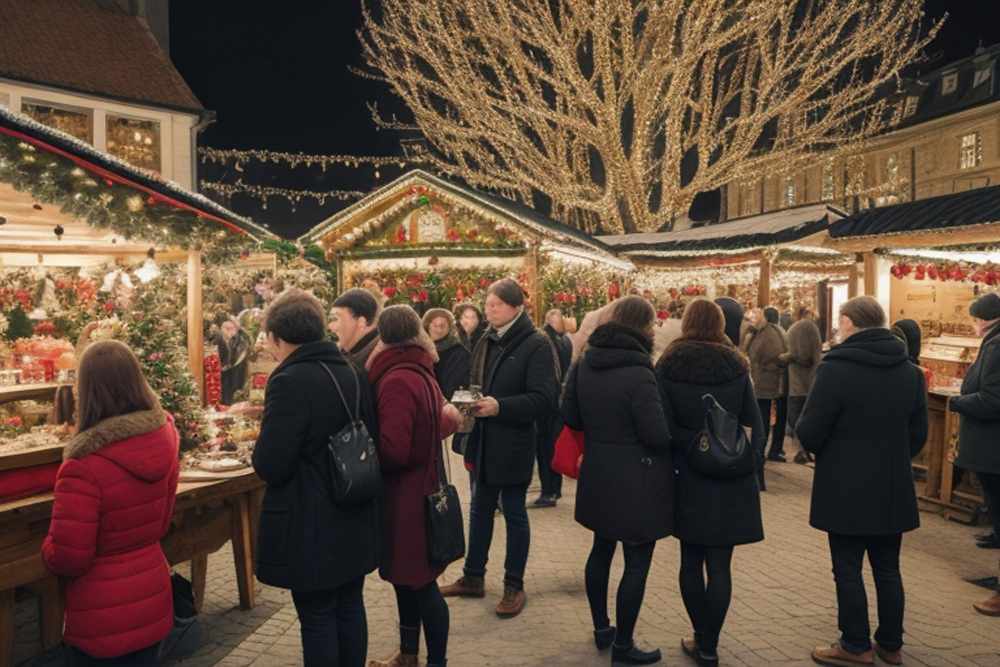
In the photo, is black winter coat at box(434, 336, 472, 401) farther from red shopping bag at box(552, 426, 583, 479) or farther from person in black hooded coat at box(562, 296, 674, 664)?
person in black hooded coat at box(562, 296, 674, 664)

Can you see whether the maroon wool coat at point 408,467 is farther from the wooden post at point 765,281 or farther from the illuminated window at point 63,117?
the illuminated window at point 63,117

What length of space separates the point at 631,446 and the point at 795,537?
343 centimetres

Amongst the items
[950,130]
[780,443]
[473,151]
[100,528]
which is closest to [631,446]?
[100,528]

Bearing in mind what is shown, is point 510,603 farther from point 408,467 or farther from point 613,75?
point 613,75

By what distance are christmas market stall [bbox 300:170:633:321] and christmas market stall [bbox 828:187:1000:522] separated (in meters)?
4.34

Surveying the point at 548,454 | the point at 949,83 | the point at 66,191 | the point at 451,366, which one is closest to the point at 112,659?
the point at 66,191

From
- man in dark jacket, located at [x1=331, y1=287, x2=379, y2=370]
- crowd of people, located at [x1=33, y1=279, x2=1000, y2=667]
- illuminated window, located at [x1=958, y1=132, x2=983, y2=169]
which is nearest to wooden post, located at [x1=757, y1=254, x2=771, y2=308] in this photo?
crowd of people, located at [x1=33, y1=279, x2=1000, y2=667]

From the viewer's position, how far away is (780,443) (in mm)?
10172

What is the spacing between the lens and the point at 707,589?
4145 millimetres

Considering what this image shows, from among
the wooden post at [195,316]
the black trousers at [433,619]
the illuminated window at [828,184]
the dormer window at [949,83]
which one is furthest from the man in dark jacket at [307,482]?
the illuminated window at [828,184]

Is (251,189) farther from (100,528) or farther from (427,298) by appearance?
(100,528)

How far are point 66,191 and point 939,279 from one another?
9.66 m

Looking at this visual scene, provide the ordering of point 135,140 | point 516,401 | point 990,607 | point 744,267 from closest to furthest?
1. point 516,401
2. point 990,607
3. point 744,267
4. point 135,140

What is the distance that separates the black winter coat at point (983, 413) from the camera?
17.6 ft
